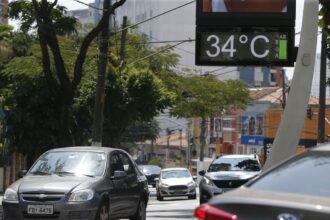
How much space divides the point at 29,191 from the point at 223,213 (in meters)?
7.37

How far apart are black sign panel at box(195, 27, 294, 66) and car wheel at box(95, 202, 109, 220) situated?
307cm

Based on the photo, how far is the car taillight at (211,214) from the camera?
15.1ft

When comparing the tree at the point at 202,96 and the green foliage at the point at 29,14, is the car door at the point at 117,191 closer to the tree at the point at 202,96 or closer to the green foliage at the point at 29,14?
the green foliage at the point at 29,14

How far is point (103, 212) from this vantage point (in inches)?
470

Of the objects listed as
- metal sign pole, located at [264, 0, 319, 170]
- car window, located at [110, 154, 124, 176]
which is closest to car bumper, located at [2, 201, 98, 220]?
car window, located at [110, 154, 124, 176]

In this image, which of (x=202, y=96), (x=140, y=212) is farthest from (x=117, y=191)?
(x=202, y=96)

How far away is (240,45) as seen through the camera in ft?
43.0

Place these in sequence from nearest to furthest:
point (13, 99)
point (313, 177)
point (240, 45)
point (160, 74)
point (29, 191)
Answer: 1. point (313, 177)
2. point (29, 191)
3. point (240, 45)
4. point (13, 99)
5. point (160, 74)

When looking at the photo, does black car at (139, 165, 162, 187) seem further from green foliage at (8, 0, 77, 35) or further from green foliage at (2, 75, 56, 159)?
green foliage at (8, 0, 77, 35)

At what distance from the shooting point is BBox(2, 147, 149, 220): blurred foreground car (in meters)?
11.4

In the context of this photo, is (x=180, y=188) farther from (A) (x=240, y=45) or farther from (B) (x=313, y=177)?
(B) (x=313, y=177)

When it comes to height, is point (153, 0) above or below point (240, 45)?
above

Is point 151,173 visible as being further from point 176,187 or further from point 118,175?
point 118,175

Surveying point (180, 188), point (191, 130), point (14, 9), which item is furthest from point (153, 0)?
point (14, 9)
